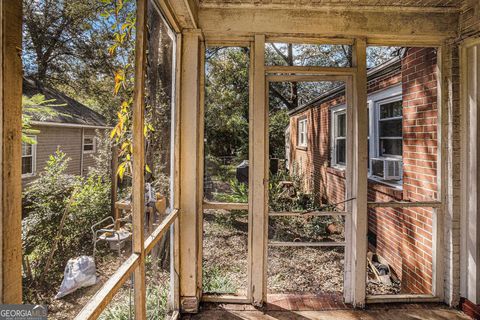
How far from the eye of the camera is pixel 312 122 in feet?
9.02

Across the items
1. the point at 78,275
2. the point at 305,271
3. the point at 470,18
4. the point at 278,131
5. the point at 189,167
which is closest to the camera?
the point at 78,275

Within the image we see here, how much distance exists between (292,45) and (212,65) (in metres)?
0.81

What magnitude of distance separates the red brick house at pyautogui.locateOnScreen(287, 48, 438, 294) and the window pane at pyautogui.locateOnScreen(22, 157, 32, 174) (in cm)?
224

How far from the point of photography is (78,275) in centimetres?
96

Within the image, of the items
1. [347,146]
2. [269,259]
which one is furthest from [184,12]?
[269,259]

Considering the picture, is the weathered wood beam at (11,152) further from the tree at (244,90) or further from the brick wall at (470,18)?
the brick wall at (470,18)

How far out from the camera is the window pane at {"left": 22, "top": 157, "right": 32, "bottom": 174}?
0.75 m

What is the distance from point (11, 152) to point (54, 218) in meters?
0.22

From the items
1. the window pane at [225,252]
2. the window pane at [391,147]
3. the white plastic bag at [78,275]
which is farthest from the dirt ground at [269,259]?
the white plastic bag at [78,275]

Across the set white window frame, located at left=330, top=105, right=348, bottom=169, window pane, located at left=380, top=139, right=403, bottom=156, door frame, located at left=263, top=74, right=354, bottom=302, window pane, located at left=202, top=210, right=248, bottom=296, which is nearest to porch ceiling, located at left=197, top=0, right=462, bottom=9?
door frame, located at left=263, top=74, right=354, bottom=302

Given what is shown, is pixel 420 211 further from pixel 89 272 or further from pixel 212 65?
pixel 89 272

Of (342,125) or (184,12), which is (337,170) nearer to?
(342,125)

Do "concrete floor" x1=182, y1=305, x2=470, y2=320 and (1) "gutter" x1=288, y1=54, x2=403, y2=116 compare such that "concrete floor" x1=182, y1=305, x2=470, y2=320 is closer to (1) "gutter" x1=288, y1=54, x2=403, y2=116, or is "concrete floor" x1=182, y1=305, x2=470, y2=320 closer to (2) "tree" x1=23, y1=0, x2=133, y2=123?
(1) "gutter" x1=288, y1=54, x2=403, y2=116

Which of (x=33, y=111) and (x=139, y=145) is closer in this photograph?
(x=33, y=111)
